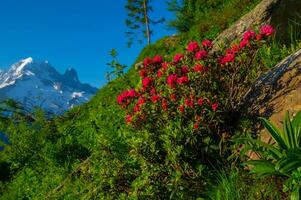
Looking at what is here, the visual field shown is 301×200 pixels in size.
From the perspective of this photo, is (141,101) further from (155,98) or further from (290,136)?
(290,136)

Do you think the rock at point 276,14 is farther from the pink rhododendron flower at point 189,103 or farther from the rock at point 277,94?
the pink rhododendron flower at point 189,103

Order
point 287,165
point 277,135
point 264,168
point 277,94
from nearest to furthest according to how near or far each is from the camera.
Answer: point 287,165
point 264,168
point 277,135
point 277,94

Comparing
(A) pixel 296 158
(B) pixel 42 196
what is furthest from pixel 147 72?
(B) pixel 42 196

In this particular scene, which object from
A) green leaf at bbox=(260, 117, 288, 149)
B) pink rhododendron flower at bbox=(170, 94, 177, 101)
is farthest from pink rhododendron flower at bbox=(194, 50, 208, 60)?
green leaf at bbox=(260, 117, 288, 149)

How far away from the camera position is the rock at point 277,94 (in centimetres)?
694

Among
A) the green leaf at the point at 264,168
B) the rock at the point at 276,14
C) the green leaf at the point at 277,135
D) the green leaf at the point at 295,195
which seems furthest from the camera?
the rock at the point at 276,14

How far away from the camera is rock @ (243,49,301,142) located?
694 cm

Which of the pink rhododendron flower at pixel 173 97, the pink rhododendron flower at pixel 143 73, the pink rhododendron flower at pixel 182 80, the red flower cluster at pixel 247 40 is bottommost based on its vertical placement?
the pink rhododendron flower at pixel 173 97

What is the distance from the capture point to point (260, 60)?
866 cm

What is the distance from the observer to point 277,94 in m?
7.34

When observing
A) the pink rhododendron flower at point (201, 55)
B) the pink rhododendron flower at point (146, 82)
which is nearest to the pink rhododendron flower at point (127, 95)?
the pink rhododendron flower at point (146, 82)

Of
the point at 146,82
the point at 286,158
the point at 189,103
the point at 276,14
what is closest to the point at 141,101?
the point at 146,82

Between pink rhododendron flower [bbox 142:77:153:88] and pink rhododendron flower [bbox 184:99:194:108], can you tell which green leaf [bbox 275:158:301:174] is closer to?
pink rhododendron flower [bbox 184:99:194:108]

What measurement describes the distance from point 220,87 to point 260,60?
1.58m
